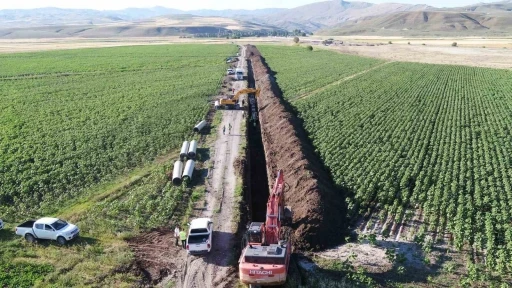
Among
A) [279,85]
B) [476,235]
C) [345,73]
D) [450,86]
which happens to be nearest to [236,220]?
[476,235]

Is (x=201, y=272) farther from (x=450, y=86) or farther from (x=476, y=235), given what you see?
(x=450, y=86)

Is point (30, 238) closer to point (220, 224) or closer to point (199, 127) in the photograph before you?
point (220, 224)

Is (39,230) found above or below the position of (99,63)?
below

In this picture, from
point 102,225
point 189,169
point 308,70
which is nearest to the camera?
point 102,225

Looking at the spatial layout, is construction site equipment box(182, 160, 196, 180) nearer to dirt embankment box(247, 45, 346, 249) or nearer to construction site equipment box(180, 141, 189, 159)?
construction site equipment box(180, 141, 189, 159)

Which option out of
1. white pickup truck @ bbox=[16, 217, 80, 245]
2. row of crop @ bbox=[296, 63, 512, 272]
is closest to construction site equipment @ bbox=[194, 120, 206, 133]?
row of crop @ bbox=[296, 63, 512, 272]

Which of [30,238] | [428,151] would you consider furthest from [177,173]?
[428,151]

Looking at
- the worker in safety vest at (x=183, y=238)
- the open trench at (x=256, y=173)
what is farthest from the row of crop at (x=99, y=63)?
the worker in safety vest at (x=183, y=238)
